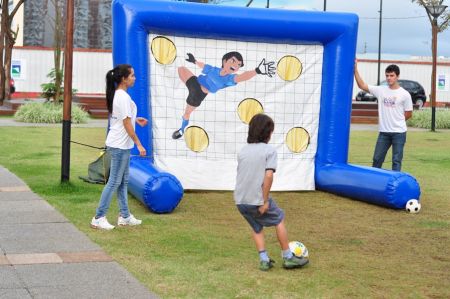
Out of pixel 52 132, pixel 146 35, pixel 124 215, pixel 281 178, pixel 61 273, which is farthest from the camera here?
pixel 52 132

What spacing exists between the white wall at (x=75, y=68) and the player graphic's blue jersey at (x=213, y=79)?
34562 millimetres

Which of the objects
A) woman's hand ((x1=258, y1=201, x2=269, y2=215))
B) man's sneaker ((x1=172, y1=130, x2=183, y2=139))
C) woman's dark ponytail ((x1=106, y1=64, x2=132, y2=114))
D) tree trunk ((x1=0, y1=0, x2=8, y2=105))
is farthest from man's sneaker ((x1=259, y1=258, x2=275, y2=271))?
tree trunk ((x1=0, y1=0, x2=8, y2=105))

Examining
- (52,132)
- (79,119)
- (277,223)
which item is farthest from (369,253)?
(79,119)

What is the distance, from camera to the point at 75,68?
151ft

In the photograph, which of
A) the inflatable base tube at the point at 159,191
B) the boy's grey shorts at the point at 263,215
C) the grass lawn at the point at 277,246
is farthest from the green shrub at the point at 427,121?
Answer: the boy's grey shorts at the point at 263,215

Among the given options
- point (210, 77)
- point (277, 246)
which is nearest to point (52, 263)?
point (277, 246)

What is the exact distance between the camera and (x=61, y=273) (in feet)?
21.2

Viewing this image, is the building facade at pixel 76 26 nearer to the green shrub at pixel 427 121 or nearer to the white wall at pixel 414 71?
the white wall at pixel 414 71

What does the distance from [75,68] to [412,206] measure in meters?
38.0

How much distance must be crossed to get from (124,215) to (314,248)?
215 centimetres

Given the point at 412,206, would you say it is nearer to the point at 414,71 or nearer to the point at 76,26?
the point at 414,71

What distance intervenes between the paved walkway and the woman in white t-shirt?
1.40ft

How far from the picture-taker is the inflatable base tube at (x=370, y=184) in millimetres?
10133

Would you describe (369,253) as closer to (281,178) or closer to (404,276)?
(404,276)
